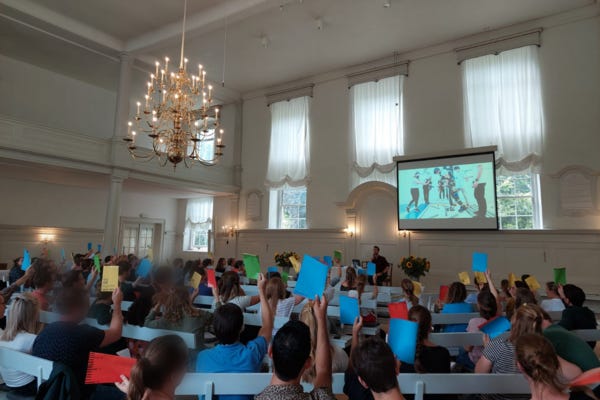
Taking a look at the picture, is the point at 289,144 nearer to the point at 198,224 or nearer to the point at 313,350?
the point at 198,224

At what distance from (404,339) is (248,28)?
28.3 ft

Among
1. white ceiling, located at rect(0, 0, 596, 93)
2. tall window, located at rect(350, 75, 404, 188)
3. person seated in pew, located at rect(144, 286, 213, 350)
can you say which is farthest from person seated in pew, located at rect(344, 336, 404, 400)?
tall window, located at rect(350, 75, 404, 188)

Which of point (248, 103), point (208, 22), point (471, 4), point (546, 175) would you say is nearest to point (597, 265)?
point (546, 175)

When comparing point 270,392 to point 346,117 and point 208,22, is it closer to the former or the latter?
point 208,22

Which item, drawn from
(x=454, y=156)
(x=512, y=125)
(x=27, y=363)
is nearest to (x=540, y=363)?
(x=27, y=363)

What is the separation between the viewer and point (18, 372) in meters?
2.21

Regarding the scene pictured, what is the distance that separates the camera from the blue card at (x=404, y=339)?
176cm

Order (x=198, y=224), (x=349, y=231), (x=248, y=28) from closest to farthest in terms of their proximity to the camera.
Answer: (x=248, y=28) → (x=349, y=231) → (x=198, y=224)

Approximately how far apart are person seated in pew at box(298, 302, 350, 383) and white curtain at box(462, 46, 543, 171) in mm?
7334

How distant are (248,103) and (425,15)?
639 centimetres

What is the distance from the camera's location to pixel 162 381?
1.40 m

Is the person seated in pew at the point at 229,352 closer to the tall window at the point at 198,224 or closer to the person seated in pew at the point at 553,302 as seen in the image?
the person seated in pew at the point at 553,302

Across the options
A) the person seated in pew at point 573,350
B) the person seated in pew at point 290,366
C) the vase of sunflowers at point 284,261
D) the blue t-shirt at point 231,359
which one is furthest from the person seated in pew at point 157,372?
the vase of sunflowers at point 284,261

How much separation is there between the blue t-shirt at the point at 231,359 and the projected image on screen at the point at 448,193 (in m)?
7.33
